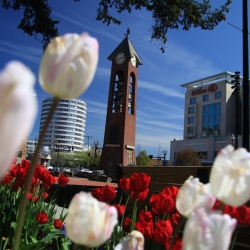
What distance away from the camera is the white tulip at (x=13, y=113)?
32 cm

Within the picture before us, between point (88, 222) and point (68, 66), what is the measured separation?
9.1 inches

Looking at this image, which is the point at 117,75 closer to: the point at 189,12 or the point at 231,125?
the point at 189,12

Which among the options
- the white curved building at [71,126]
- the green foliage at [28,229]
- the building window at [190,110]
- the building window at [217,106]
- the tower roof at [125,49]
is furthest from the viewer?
the white curved building at [71,126]

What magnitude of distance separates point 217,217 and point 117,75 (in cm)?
3445

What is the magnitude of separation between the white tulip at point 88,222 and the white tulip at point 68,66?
0.16 metres

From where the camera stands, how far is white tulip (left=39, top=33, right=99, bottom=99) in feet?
1.58

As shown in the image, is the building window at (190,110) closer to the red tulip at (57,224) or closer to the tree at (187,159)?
the tree at (187,159)

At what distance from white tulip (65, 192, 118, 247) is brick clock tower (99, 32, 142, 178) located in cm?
3097

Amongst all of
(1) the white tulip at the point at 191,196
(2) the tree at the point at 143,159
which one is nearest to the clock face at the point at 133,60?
(2) the tree at the point at 143,159

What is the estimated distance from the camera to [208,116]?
6325cm

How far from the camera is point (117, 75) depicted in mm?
34438

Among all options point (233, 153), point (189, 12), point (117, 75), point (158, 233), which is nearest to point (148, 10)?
point (189, 12)

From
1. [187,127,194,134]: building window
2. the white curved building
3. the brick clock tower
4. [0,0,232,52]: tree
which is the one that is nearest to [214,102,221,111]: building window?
[187,127,194,134]: building window

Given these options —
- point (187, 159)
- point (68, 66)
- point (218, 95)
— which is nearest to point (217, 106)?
point (218, 95)
